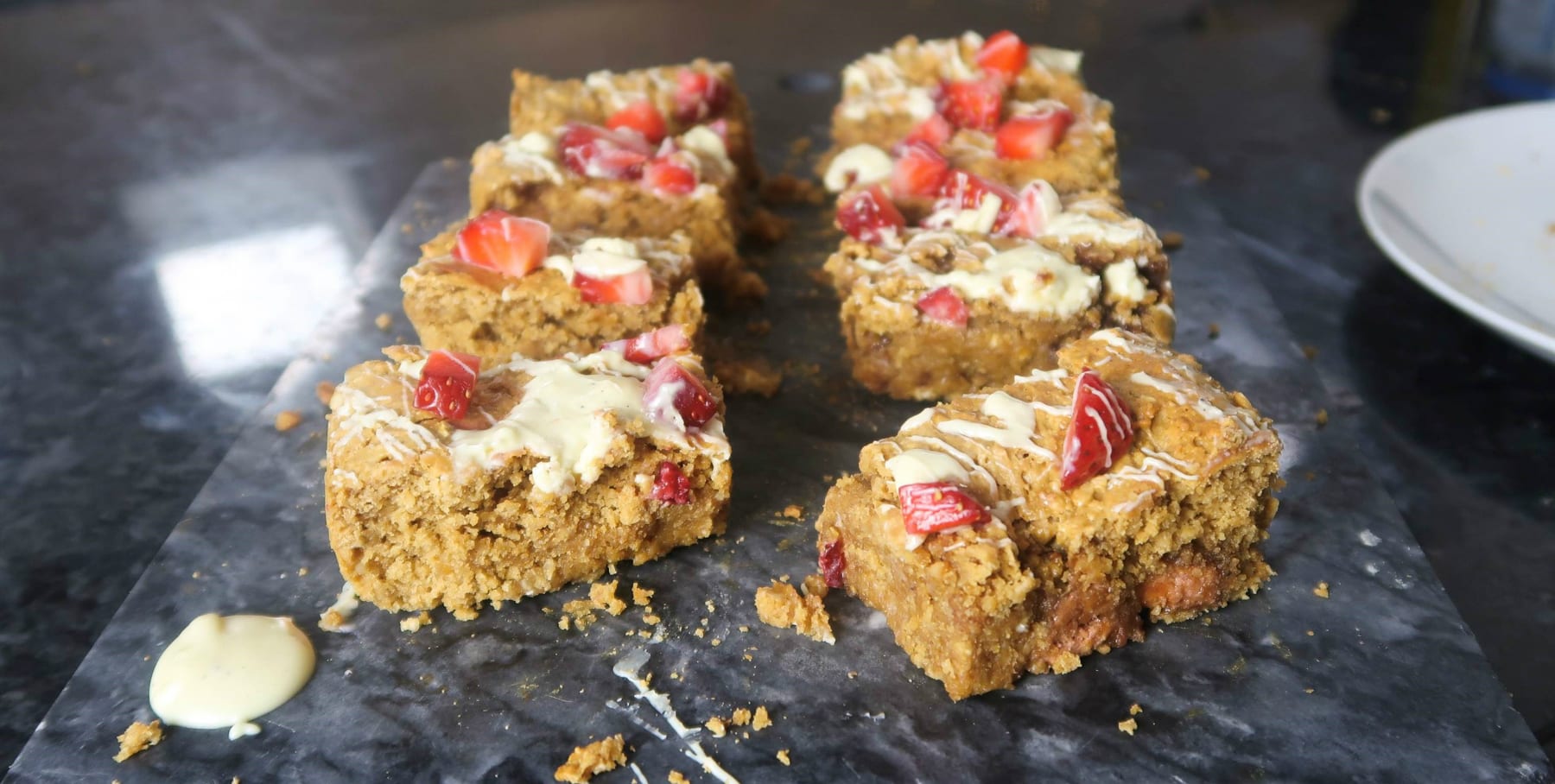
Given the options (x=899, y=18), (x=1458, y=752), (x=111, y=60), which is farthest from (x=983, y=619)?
(x=111, y=60)

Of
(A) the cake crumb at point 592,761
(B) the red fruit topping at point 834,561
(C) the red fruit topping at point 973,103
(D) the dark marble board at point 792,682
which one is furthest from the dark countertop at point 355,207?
(B) the red fruit topping at point 834,561

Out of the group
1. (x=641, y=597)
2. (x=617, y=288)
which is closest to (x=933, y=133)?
(x=617, y=288)

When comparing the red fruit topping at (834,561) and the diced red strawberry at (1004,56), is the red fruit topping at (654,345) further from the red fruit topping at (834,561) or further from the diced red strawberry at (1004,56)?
the diced red strawberry at (1004,56)

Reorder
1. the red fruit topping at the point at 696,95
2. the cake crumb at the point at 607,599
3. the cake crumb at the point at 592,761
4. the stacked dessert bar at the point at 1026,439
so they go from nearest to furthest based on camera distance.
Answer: the cake crumb at the point at 592,761 → the stacked dessert bar at the point at 1026,439 → the cake crumb at the point at 607,599 → the red fruit topping at the point at 696,95

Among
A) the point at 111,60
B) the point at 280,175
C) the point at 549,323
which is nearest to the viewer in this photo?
the point at 549,323

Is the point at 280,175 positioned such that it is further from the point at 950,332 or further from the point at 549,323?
the point at 950,332

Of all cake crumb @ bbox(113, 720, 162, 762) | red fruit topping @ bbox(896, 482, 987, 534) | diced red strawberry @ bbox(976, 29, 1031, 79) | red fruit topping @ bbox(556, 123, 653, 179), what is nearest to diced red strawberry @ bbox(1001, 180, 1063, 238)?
diced red strawberry @ bbox(976, 29, 1031, 79)

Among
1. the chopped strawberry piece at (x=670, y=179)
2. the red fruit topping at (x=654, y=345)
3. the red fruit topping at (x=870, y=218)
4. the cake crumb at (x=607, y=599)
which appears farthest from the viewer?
the chopped strawberry piece at (x=670, y=179)
